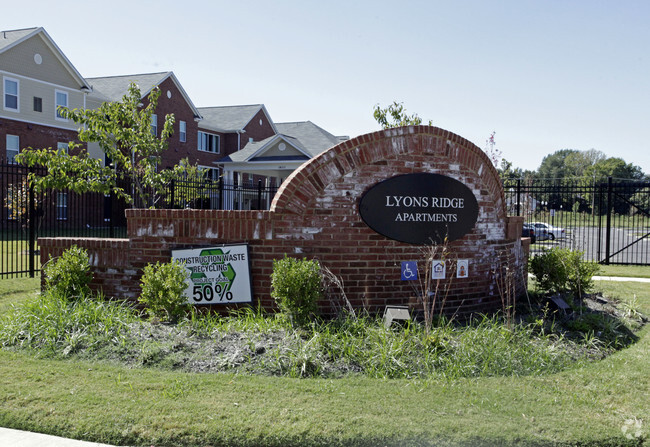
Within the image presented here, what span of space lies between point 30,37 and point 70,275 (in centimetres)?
2290

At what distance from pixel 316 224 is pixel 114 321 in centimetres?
264

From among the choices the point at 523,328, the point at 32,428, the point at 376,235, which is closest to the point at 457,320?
the point at 523,328

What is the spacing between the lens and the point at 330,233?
6676 millimetres

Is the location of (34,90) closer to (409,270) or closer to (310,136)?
(310,136)

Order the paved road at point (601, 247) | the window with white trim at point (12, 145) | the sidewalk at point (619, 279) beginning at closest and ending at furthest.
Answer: the sidewalk at point (619, 279) → the paved road at point (601, 247) → the window with white trim at point (12, 145)

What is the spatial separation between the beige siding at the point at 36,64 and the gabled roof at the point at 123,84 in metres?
2.42

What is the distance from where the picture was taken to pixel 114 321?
598 cm

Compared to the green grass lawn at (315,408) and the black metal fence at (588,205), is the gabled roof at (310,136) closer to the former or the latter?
the black metal fence at (588,205)

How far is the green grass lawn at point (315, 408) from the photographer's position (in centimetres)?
369

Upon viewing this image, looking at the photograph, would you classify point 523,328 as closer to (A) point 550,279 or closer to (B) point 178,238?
(A) point 550,279

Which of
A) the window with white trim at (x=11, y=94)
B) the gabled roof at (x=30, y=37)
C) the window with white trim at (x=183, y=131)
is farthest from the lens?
the window with white trim at (x=183, y=131)

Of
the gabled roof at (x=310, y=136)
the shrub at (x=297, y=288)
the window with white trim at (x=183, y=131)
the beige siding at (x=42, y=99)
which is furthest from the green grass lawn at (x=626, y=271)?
the window with white trim at (x=183, y=131)

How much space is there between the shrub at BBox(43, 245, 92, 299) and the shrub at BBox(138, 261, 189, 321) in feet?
3.66

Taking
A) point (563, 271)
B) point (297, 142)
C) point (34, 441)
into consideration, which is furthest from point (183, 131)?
point (34, 441)
